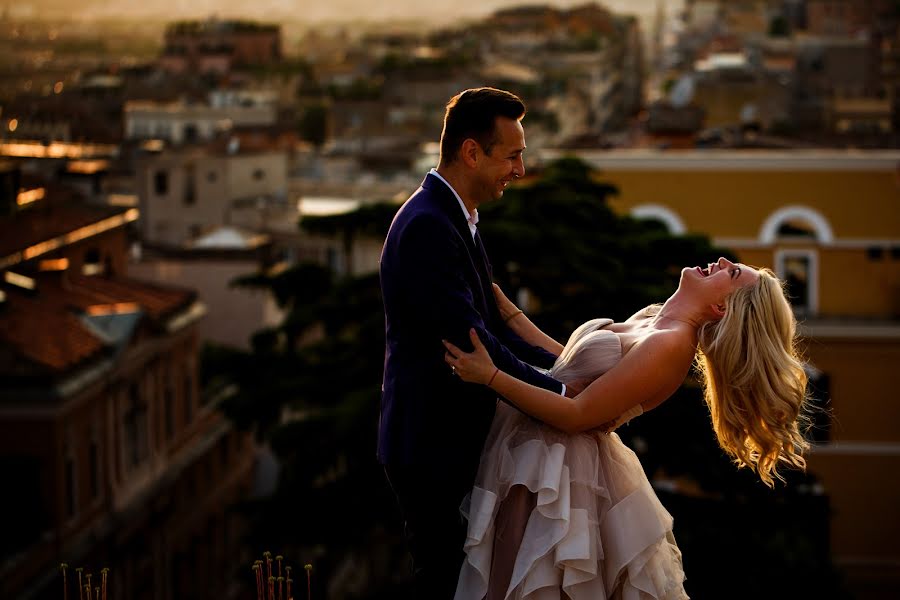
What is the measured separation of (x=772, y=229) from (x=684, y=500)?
8849 mm

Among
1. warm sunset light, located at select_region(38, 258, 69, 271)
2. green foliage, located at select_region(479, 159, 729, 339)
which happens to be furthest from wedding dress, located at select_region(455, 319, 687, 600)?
warm sunset light, located at select_region(38, 258, 69, 271)

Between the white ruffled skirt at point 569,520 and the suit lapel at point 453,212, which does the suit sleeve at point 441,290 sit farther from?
the white ruffled skirt at point 569,520

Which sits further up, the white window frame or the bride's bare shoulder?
the bride's bare shoulder

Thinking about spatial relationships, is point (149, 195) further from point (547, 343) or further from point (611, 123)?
point (611, 123)

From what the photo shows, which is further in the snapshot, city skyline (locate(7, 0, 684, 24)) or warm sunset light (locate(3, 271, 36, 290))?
city skyline (locate(7, 0, 684, 24))

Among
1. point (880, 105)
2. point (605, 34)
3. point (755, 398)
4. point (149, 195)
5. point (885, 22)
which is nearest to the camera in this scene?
point (755, 398)

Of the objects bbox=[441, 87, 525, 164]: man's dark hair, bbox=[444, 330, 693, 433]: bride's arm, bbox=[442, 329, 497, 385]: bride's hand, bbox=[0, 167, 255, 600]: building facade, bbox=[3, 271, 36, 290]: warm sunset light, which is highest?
bbox=[441, 87, 525, 164]: man's dark hair

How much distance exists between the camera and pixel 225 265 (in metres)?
34.8

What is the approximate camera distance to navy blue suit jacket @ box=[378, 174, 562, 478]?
15.2ft

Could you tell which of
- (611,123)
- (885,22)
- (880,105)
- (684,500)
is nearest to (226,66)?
(611,123)

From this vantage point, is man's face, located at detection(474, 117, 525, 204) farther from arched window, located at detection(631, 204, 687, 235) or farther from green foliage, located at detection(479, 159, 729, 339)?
arched window, located at detection(631, 204, 687, 235)

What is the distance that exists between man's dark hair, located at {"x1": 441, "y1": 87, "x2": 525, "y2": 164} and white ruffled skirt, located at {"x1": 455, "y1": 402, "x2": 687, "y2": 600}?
2.40 feet

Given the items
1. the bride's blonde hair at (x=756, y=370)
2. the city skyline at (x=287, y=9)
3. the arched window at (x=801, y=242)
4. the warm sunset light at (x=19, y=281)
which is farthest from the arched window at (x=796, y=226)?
the city skyline at (x=287, y=9)

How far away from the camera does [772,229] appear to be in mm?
23281
